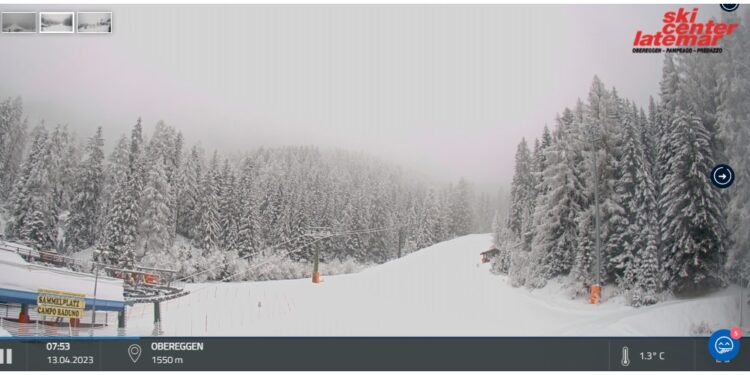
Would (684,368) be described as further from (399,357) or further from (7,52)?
(7,52)

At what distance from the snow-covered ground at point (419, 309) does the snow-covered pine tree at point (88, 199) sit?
1.49 m

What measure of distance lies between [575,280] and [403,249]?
9.79ft

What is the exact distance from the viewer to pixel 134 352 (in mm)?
6715

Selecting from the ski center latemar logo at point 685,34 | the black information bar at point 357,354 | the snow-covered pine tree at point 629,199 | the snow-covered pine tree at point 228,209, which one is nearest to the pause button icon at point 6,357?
the black information bar at point 357,354

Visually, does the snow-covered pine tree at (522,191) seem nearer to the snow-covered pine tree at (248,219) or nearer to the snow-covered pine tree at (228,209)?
the snow-covered pine tree at (248,219)

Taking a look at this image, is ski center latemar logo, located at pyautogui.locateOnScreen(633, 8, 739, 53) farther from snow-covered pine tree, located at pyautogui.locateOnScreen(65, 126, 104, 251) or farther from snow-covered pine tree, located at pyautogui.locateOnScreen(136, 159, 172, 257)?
snow-covered pine tree, located at pyautogui.locateOnScreen(65, 126, 104, 251)

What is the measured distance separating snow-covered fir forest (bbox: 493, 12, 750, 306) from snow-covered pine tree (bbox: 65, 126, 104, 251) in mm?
6922

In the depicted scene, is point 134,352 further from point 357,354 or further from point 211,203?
point 357,354

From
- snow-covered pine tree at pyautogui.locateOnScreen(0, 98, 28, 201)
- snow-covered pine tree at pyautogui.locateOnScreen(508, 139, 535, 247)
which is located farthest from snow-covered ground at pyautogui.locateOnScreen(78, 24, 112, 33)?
snow-covered pine tree at pyautogui.locateOnScreen(508, 139, 535, 247)

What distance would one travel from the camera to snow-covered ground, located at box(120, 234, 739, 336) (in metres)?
6.70

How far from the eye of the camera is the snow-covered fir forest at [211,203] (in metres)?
7.28

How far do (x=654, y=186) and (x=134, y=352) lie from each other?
8.57 m

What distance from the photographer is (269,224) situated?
7.94m

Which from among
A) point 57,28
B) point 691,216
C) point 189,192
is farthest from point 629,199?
point 57,28
